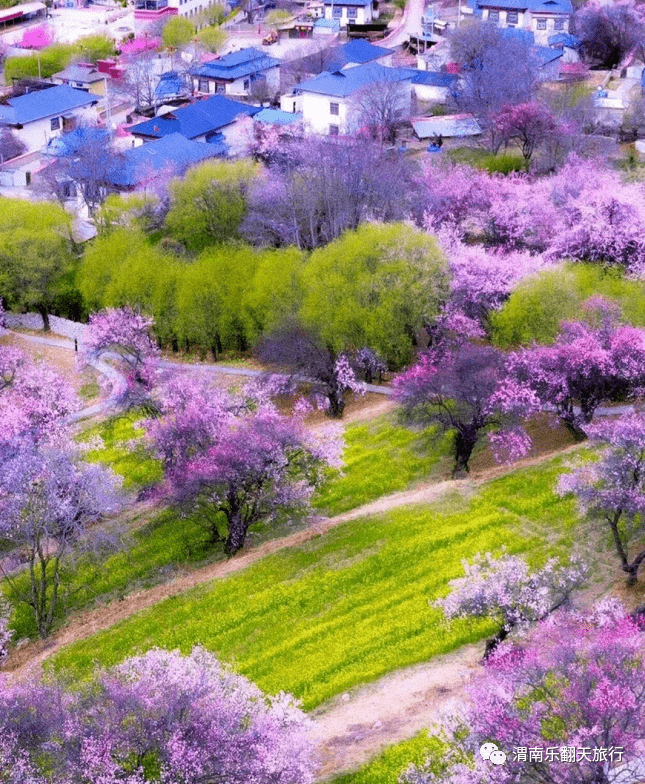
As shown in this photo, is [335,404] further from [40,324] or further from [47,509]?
[40,324]

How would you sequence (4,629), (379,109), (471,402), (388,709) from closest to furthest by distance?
(388,709) → (4,629) → (471,402) → (379,109)

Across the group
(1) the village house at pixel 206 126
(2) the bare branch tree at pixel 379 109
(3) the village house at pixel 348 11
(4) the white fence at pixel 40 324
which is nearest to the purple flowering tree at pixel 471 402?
(4) the white fence at pixel 40 324

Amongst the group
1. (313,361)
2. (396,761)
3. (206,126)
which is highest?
(206,126)

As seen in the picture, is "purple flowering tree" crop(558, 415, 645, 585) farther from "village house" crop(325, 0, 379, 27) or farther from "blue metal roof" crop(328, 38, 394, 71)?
"village house" crop(325, 0, 379, 27)

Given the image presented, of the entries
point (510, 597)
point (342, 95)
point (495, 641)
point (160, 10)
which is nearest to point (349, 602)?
point (495, 641)

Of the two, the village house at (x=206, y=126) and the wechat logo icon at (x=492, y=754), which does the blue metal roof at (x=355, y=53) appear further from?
the wechat logo icon at (x=492, y=754)

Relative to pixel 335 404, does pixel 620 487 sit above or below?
above
